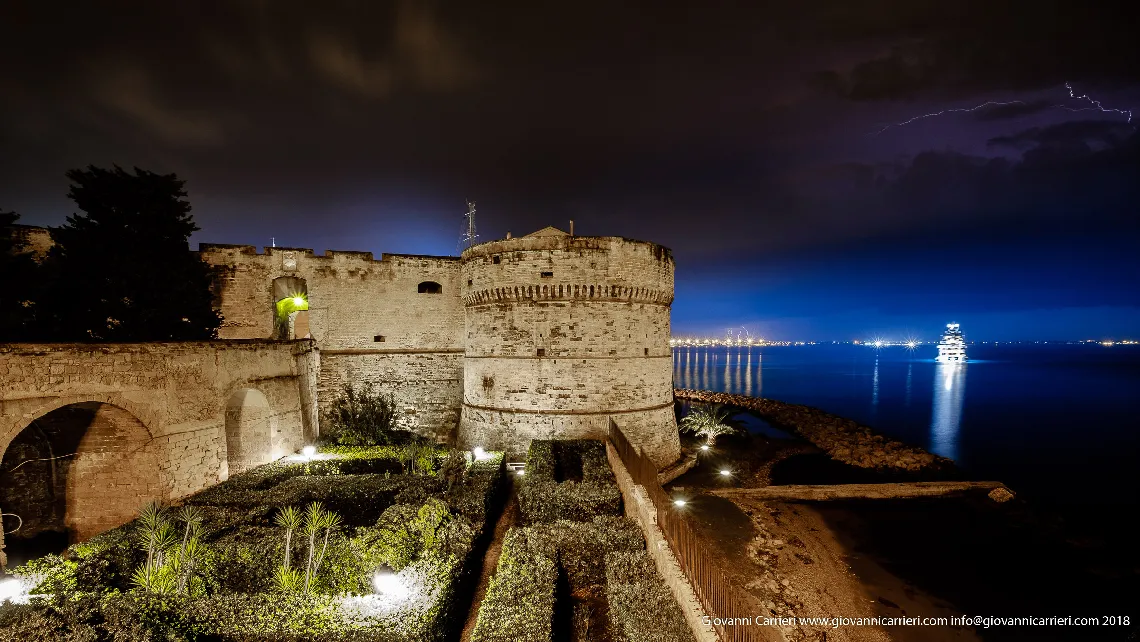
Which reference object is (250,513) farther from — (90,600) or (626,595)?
(626,595)

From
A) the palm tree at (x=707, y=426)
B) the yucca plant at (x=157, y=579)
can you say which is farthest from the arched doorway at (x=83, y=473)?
the palm tree at (x=707, y=426)

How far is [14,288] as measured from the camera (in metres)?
10.1

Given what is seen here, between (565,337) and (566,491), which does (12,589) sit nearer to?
(566,491)

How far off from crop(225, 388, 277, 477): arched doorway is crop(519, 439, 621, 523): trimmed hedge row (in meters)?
8.59

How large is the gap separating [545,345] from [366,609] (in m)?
9.37

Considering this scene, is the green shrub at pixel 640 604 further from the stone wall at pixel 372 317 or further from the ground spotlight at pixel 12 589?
the stone wall at pixel 372 317

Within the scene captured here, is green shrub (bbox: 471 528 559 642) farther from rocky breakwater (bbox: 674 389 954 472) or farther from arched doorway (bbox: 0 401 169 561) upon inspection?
rocky breakwater (bbox: 674 389 954 472)

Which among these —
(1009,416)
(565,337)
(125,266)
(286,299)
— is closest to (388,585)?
(565,337)

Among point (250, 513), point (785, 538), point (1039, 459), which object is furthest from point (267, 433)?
point (1039, 459)

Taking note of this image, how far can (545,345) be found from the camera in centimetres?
1458

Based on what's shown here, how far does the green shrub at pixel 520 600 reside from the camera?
5836mm

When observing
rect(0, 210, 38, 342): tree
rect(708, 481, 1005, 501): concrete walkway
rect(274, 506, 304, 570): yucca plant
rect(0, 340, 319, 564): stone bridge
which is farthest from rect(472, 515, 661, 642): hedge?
rect(0, 210, 38, 342): tree

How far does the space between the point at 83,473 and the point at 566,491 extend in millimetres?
11516

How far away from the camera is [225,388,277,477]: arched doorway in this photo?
1333cm
